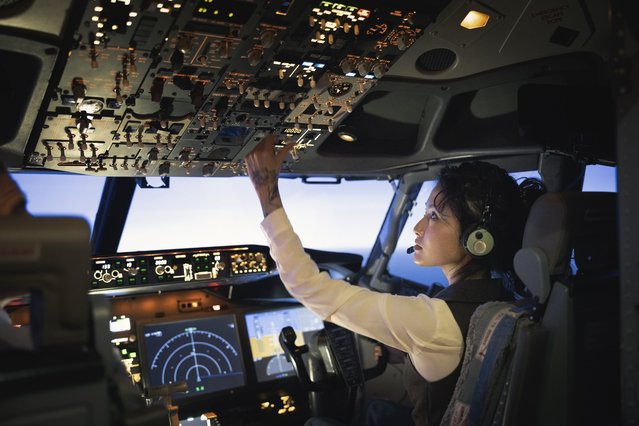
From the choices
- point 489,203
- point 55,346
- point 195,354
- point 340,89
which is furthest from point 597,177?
point 55,346

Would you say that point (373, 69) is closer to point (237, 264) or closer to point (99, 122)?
point (99, 122)

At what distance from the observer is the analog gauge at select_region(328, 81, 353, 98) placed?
2264 mm

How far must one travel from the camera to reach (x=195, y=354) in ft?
10.6

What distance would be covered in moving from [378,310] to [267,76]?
0.92 meters

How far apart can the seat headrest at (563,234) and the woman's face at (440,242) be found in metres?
0.36

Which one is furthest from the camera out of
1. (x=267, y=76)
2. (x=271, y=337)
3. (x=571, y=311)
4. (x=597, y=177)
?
(x=271, y=337)

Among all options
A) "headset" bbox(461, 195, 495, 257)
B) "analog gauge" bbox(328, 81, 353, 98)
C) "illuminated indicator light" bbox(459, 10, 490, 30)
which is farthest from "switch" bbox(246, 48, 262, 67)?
"headset" bbox(461, 195, 495, 257)

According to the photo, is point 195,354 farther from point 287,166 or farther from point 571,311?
point 571,311

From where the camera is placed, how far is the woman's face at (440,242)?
6.54 ft

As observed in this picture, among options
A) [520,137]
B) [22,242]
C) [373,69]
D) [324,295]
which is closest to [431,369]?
[324,295]

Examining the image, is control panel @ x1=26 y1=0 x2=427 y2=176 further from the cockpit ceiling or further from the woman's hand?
the woman's hand

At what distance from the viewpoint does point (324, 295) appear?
5.80 feet

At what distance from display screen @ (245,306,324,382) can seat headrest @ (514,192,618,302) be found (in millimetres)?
2099

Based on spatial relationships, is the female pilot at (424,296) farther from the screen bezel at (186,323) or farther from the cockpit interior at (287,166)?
the screen bezel at (186,323)
